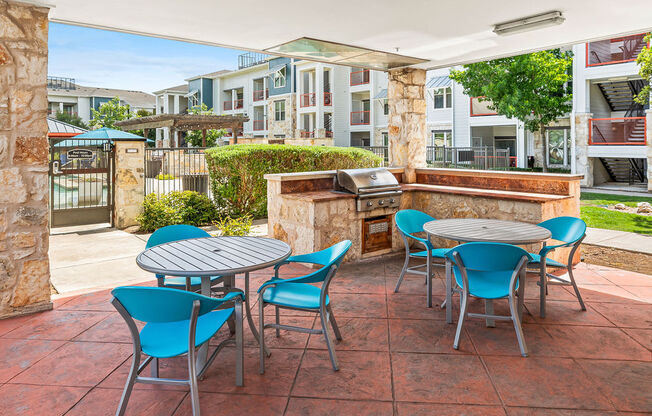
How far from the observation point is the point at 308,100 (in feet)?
87.6

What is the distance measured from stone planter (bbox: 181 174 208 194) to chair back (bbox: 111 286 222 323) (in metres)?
7.82

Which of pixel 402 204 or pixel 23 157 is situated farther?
pixel 402 204

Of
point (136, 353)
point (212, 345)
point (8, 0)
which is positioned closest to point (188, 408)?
point (136, 353)

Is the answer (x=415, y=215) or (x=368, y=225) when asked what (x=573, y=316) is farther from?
(x=368, y=225)

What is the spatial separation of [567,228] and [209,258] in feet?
11.0

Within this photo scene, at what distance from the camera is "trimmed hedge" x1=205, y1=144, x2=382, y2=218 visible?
29.8 feet

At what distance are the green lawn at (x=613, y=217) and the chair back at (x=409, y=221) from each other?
220 inches

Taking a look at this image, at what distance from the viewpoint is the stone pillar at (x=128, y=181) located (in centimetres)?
861

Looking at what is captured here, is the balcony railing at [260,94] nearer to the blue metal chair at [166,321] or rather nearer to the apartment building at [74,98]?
the apartment building at [74,98]

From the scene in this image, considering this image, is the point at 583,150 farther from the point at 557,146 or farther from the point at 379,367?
the point at 379,367

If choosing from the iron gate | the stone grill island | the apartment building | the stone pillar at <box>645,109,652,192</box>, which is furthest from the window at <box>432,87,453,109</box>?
the apartment building

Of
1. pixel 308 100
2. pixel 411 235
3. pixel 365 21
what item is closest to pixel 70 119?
pixel 308 100

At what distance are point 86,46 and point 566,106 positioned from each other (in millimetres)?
56810

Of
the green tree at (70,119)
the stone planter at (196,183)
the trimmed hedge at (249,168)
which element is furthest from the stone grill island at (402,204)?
the green tree at (70,119)
